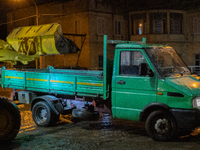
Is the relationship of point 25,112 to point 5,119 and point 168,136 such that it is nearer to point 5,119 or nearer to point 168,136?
point 5,119

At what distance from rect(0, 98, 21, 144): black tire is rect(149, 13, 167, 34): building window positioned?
66.9 feet

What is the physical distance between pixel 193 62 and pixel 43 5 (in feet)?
53.1

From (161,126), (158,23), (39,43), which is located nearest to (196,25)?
(158,23)

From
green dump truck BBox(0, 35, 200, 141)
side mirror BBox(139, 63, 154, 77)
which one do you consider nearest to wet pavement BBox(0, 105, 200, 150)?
green dump truck BBox(0, 35, 200, 141)

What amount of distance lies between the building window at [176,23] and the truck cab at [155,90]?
19.3m

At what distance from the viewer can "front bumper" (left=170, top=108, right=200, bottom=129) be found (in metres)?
6.07

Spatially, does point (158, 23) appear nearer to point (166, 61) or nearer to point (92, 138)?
point (166, 61)

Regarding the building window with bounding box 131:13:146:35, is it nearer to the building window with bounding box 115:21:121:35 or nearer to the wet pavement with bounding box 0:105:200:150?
the building window with bounding box 115:21:121:35

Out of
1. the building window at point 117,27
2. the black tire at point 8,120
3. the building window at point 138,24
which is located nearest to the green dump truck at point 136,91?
the black tire at point 8,120

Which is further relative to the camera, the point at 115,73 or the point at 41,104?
the point at 41,104

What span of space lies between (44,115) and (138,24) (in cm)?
1934

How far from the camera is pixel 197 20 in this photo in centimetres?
2606

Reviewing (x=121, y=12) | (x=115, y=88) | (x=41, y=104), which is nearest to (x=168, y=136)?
(x=115, y=88)

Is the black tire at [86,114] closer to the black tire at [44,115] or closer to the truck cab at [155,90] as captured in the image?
the truck cab at [155,90]
